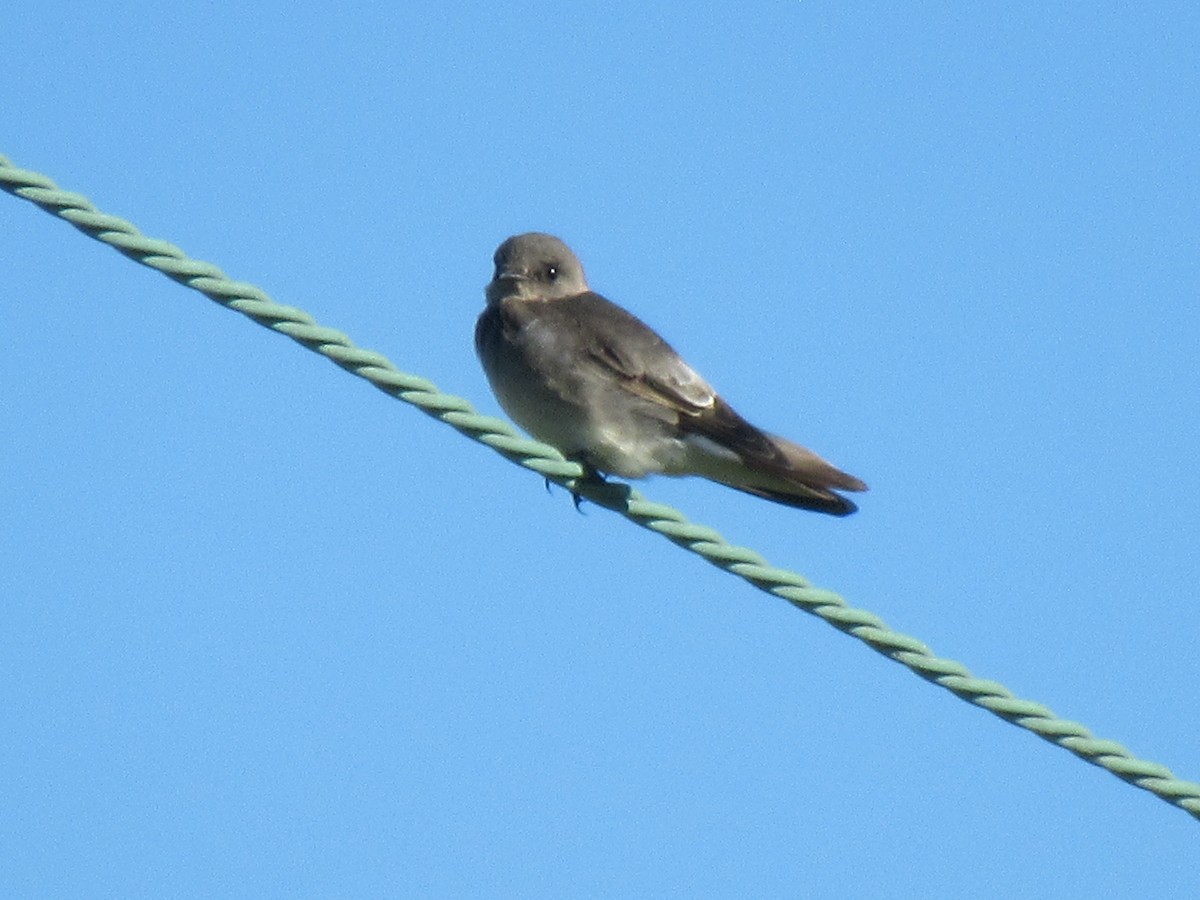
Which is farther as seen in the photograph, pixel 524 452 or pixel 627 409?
pixel 627 409

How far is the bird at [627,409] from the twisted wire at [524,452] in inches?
81.7

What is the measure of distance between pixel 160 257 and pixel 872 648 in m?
1.71

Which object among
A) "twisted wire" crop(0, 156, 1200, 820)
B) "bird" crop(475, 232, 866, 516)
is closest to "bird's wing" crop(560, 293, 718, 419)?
"bird" crop(475, 232, 866, 516)

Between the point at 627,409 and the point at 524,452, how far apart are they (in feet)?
7.46

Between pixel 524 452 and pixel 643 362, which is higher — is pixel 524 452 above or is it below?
below

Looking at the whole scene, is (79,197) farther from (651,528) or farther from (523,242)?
(523,242)

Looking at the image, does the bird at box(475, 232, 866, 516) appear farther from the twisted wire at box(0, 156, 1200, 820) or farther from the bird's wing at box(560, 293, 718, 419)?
the twisted wire at box(0, 156, 1200, 820)

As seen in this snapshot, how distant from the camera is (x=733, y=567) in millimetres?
4672

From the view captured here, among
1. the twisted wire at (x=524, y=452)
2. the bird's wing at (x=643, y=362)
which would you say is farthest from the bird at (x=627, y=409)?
the twisted wire at (x=524, y=452)

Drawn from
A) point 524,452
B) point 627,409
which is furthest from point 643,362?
point 524,452

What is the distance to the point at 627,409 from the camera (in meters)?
7.06

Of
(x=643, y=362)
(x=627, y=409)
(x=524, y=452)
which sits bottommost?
(x=524, y=452)

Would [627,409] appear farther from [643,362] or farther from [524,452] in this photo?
[524,452]

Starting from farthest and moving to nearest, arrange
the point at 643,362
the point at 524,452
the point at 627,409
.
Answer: the point at 643,362 → the point at 627,409 → the point at 524,452
